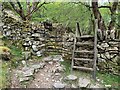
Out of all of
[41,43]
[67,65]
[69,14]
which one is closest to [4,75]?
[67,65]

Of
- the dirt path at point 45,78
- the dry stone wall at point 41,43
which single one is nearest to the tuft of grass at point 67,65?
the dry stone wall at point 41,43

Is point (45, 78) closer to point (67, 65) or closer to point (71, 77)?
point (71, 77)

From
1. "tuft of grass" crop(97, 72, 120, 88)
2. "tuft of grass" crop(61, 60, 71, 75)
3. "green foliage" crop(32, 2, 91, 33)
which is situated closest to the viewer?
"tuft of grass" crop(97, 72, 120, 88)

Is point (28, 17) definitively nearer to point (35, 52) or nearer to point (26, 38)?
point (26, 38)

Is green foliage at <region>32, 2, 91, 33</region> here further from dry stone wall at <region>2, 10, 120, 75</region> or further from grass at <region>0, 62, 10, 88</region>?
grass at <region>0, 62, 10, 88</region>

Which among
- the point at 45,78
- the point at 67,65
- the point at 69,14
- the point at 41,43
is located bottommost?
the point at 45,78

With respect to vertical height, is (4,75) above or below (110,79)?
above

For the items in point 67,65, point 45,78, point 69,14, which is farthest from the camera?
point 69,14

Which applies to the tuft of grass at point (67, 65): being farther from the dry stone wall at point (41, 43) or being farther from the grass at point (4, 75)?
the grass at point (4, 75)

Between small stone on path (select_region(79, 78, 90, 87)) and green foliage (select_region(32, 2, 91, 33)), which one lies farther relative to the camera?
green foliage (select_region(32, 2, 91, 33))

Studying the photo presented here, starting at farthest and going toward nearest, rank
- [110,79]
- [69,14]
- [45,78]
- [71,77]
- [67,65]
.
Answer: [69,14] < [67,65] < [110,79] < [45,78] < [71,77]

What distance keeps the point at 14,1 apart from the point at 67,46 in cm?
354

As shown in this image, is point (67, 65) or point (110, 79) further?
point (67, 65)

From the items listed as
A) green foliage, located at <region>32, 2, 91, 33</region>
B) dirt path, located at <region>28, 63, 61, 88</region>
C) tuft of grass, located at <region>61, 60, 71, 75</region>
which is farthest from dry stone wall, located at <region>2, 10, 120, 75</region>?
green foliage, located at <region>32, 2, 91, 33</region>
